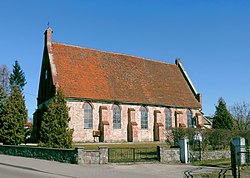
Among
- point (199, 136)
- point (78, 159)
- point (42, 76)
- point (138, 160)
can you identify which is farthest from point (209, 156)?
point (42, 76)

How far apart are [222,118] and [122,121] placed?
15.0 meters

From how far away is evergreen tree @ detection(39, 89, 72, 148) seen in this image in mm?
21797

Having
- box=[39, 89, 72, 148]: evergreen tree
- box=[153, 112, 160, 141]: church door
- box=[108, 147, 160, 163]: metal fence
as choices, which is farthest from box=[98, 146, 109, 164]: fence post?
box=[153, 112, 160, 141]: church door

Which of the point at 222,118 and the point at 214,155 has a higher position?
the point at 222,118

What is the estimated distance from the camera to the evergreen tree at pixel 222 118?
41.2m

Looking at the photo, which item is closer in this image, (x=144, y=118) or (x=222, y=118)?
(x=144, y=118)

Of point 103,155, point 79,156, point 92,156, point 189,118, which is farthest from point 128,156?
point 189,118

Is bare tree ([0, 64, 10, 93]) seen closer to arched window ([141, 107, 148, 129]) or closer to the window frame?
arched window ([141, 107, 148, 129])

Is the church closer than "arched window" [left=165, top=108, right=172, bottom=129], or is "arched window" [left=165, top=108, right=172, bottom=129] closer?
the church

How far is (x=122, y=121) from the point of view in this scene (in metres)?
36.2

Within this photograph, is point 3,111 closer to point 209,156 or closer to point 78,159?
point 78,159

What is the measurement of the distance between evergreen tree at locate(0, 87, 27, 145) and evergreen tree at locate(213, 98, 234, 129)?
26.9 m

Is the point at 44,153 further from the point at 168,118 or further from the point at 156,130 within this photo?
the point at 168,118

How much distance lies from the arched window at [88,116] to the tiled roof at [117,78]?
1.21m
